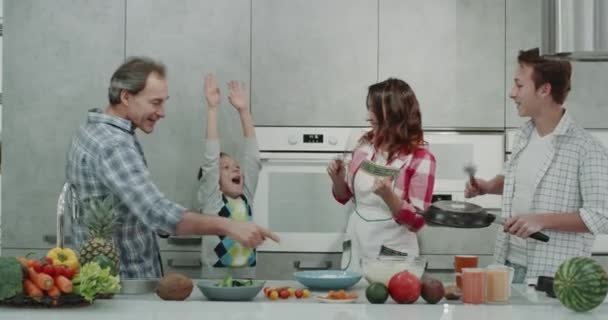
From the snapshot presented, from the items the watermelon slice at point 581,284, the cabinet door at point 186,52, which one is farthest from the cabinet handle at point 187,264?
the watermelon slice at point 581,284

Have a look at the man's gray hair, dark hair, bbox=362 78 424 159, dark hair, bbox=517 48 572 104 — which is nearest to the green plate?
the man's gray hair

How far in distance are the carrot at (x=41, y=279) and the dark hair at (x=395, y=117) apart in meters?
1.68

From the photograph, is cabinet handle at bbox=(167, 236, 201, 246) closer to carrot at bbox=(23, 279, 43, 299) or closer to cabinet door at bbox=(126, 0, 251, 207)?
cabinet door at bbox=(126, 0, 251, 207)

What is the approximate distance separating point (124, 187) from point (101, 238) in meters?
0.33

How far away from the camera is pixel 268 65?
14.5ft

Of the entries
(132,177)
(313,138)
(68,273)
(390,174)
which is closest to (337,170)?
(390,174)

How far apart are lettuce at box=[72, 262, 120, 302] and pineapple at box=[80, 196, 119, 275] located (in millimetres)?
150

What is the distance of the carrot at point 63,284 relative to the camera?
2428mm

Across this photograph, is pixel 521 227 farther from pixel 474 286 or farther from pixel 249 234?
pixel 249 234

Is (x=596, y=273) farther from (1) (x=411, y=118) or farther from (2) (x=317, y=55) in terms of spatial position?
(2) (x=317, y=55)

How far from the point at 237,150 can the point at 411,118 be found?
1.01 meters

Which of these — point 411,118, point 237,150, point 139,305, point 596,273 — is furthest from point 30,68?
point 596,273

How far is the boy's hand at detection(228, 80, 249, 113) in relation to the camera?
4219 millimetres

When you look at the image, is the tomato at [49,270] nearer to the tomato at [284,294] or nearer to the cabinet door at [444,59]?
the tomato at [284,294]
